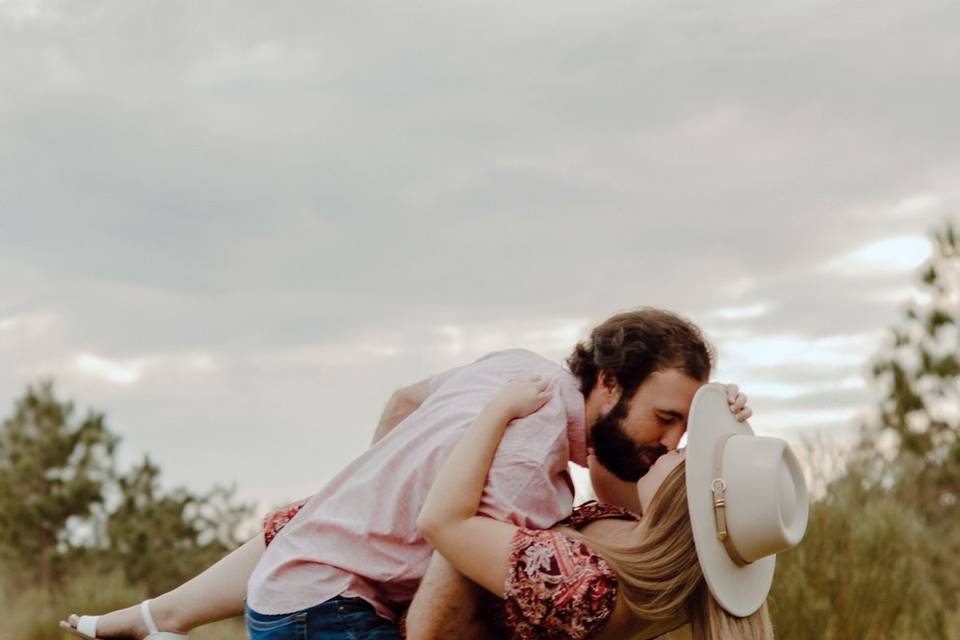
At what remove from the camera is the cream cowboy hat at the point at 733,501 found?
277 centimetres

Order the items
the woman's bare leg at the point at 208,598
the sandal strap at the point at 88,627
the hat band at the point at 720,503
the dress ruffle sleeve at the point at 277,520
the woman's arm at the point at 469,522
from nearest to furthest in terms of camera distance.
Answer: the woman's arm at the point at 469,522, the hat band at the point at 720,503, the dress ruffle sleeve at the point at 277,520, the woman's bare leg at the point at 208,598, the sandal strap at the point at 88,627

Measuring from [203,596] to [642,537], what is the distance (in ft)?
4.74

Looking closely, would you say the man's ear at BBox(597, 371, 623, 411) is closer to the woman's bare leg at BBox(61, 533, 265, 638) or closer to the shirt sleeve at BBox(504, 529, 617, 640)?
the shirt sleeve at BBox(504, 529, 617, 640)

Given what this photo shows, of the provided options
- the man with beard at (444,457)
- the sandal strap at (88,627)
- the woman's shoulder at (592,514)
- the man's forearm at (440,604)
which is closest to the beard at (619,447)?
the man with beard at (444,457)

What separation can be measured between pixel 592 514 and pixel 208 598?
1255 millimetres

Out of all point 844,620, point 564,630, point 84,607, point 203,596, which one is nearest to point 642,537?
point 564,630

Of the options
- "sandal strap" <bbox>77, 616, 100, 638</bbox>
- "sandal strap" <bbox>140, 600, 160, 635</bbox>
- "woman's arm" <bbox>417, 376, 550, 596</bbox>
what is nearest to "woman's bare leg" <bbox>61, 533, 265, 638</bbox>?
"sandal strap" <bbox>140, 600, 160, 635</bbox>

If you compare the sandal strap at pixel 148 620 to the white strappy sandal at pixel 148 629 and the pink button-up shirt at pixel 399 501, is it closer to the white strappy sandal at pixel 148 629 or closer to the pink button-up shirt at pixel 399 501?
the white strappy sandal at pixel 148 629

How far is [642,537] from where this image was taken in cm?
285

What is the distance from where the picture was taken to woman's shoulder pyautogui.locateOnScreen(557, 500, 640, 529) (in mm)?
3006

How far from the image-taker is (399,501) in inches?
115

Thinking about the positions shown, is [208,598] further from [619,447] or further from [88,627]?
[619,447]

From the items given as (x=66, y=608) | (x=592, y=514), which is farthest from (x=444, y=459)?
(x=66, y=608)

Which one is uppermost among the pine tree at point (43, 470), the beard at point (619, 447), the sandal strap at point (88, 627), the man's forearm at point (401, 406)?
the pine tree at point (43, 470)
